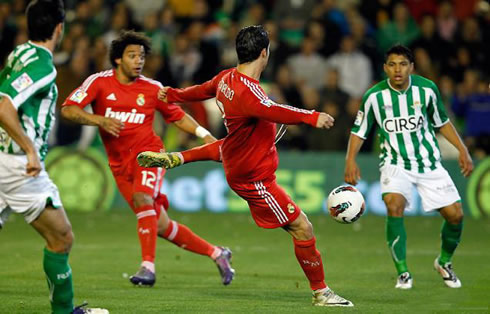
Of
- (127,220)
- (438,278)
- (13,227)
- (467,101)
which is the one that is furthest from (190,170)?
(438,278)

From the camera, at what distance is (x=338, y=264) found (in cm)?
1026

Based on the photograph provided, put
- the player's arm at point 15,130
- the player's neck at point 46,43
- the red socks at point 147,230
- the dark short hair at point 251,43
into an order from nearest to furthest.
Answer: the player's arm at point 15,130 < the player's neck at point 46,43 < the dark short hair at point 251,43 < the red socks at point 147,230

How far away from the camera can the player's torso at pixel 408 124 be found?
29.5ft

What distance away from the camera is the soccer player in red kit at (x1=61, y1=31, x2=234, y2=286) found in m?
9.02

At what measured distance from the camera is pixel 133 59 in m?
9.16

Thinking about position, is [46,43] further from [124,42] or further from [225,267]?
[225,267]

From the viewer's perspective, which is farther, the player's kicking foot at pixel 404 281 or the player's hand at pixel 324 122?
the player's kicking foot at pixel 404 281

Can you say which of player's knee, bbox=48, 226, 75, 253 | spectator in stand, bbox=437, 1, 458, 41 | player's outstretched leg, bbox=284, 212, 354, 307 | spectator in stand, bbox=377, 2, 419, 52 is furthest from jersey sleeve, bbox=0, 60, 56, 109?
spectator in stand, bbox=437, 1, 458, 41

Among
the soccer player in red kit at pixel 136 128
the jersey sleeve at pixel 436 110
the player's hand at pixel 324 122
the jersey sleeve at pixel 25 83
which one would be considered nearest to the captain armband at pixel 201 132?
the soccer player in red kit at pixel 136 128

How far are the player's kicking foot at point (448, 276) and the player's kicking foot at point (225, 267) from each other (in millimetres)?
1947

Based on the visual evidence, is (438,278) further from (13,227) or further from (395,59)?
(13,227)

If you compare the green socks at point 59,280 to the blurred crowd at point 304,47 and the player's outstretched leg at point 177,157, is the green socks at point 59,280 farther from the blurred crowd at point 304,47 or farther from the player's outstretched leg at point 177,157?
the blurred crowd at point 304,47

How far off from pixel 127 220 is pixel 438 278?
6221 mm

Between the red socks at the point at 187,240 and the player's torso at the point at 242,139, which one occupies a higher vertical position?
the player's torso at the point at 242,139
